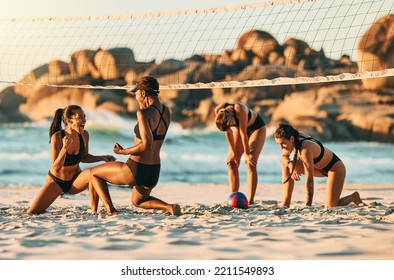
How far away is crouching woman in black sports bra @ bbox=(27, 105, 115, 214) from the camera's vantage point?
480 cm

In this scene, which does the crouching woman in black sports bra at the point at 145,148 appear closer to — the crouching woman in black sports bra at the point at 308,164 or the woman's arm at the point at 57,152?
the woman's arm at the point at 57,152

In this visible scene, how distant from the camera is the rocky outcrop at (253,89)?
638 inches

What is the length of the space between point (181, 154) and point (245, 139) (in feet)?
33.7

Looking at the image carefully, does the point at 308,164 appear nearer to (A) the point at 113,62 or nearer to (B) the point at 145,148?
(B) the point at 145,148

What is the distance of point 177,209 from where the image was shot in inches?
186

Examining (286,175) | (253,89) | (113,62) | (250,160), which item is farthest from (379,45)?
(286,175)

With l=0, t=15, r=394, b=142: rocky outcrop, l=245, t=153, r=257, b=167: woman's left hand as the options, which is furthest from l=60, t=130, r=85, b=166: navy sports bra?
l=0, t=15, r=394, b=142: rocky outcrop

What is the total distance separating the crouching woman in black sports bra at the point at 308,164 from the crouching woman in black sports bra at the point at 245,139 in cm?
35

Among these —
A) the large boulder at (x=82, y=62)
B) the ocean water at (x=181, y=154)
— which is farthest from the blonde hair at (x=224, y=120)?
the large boulder at (x=82, y=62)

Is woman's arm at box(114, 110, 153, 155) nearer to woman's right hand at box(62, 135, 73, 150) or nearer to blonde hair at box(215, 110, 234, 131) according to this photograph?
woman's right hand at box(62, 135, 73, 150)

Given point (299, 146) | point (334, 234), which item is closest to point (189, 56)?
point (299, 146)

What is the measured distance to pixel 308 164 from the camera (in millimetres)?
5055

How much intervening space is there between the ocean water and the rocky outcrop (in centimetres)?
55
